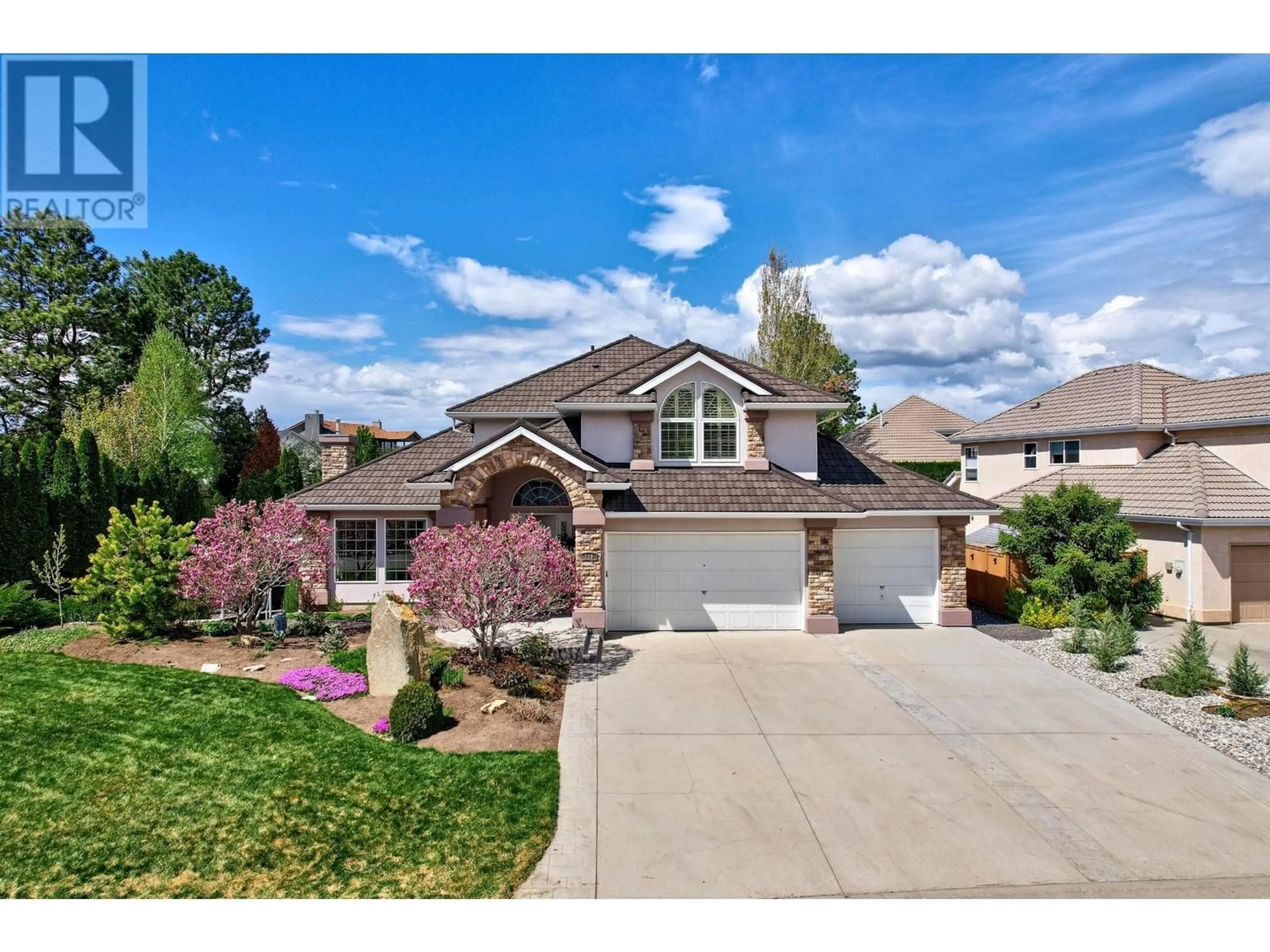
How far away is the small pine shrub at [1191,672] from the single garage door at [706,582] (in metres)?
6.54

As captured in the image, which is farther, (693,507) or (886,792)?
(693,507)

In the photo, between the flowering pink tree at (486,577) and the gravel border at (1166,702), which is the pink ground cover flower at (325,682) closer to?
the flowering pink tree at (486,577)

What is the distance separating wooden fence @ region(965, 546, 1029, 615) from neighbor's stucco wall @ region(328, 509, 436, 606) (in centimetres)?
1445

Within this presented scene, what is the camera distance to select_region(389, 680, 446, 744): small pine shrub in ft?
27.1

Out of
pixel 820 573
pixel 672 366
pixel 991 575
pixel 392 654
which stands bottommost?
pixel 392 654

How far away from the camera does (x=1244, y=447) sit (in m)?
16.6

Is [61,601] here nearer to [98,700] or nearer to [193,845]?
[98,700]

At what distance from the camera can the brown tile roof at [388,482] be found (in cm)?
1594

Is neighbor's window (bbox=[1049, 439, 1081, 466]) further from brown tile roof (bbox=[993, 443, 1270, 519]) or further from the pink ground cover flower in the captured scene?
the pink ground cover flower

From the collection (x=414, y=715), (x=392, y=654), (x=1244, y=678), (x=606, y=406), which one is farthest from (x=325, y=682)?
(x=1244, y=678)

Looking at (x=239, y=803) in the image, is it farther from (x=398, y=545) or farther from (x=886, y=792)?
(x=398, y=545)

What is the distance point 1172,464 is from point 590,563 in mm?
16810

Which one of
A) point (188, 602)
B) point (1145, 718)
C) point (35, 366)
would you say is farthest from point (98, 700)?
point (35, 366)

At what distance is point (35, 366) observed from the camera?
29875 mm
